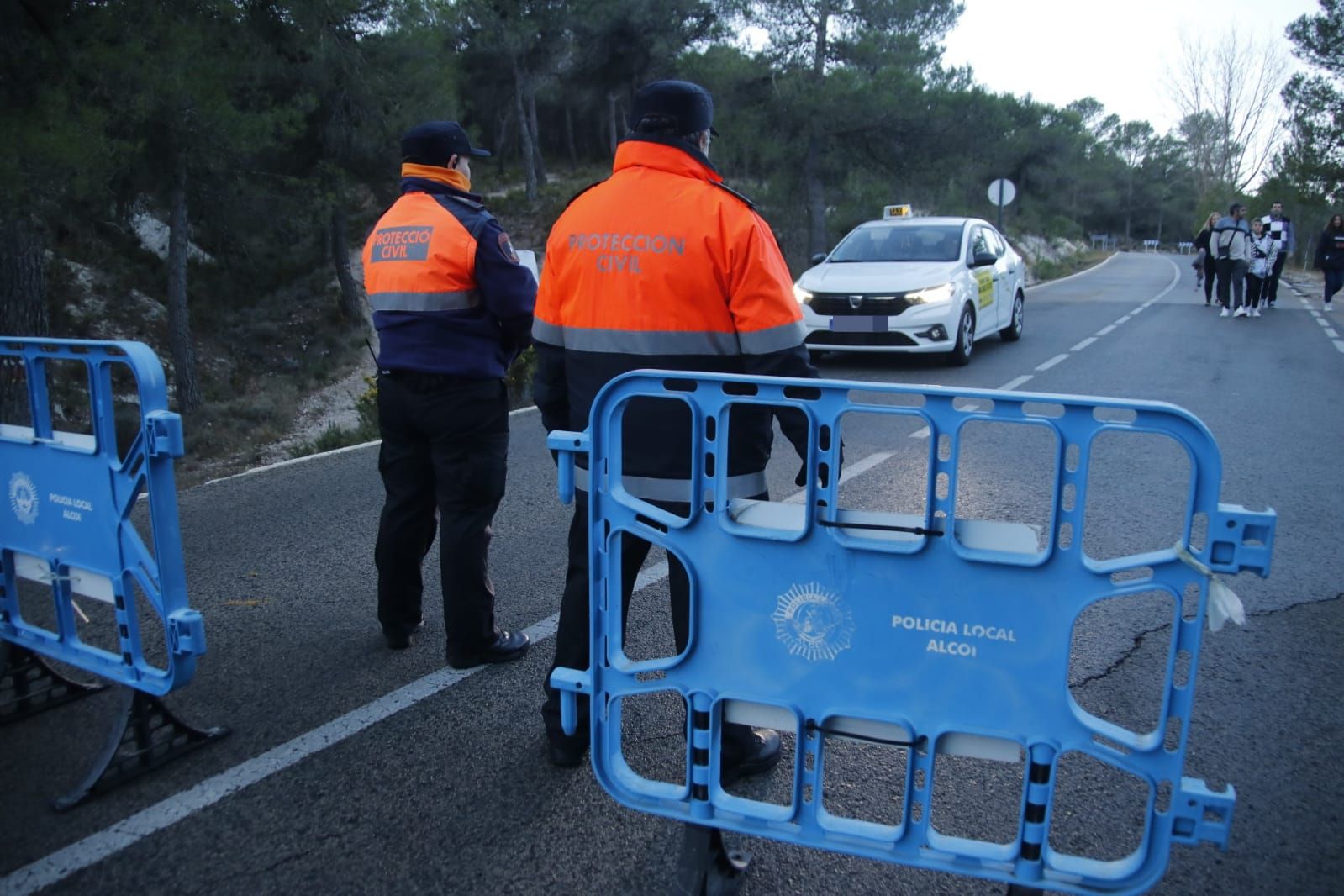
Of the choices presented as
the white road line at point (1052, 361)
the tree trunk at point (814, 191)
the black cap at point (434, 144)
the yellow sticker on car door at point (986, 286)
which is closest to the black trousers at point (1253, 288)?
the white road line at point (1052, 361)

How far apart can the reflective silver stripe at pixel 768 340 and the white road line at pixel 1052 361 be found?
9.27 m

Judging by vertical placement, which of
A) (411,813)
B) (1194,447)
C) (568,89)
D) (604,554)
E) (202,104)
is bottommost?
(411,813)

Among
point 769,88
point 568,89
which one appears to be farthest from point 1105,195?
point 769,88

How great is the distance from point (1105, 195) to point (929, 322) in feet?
304

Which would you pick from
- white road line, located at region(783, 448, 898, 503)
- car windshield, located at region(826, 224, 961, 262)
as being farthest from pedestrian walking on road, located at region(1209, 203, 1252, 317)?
white road line, located at region(783, 448, 898, 503)

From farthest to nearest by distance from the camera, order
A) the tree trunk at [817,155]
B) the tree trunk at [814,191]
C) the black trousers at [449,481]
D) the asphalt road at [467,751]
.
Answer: the tree trunk at [814,191], the tree trunk at [817,155], the black trousers at [449,481], the asphalt road at [467,751]

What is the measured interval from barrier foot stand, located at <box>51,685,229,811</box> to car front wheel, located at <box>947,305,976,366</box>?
9.49m

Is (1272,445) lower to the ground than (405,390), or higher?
lower

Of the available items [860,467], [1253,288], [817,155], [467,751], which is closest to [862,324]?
[860,467]

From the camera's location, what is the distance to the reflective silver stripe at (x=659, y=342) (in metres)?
2.80

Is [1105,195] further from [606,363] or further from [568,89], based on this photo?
[606,363]

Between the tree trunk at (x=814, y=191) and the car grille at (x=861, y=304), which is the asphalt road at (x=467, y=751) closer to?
the car grille at (x=861, y=304)

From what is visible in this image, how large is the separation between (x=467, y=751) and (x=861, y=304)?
29.0ft

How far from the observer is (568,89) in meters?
37.8
